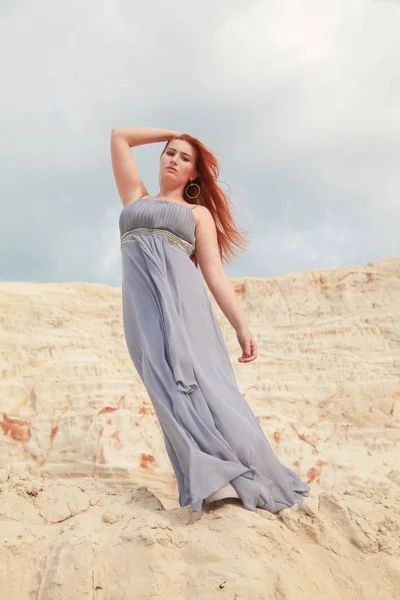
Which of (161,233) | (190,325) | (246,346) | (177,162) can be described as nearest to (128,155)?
→ (177,162)

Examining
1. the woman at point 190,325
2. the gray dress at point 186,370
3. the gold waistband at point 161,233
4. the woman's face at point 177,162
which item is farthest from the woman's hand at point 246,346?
the woman's face at point 177,162

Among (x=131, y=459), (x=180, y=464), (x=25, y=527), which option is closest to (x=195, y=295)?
(x=180, y=464)

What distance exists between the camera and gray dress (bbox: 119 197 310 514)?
2855 mm

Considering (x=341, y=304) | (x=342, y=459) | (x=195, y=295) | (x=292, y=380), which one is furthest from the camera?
(x=341, y=304)

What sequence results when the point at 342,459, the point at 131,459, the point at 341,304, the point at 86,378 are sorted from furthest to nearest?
the point at 341,304 < the point at 86,378 < the point at 342,459 < the point at 131,459

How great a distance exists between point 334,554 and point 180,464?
84cm

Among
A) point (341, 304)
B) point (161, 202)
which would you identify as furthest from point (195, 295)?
point (341, 304)

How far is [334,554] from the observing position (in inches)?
107

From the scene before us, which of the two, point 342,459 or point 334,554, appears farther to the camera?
point 342,459

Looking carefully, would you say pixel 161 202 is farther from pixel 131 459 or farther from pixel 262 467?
pixel 131 459

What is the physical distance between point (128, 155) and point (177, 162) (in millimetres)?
Answer: 303

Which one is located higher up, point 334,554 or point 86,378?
point 86,378

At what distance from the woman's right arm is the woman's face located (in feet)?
0.30

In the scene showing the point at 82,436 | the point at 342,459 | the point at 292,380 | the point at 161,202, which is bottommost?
the point at 342,459
